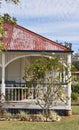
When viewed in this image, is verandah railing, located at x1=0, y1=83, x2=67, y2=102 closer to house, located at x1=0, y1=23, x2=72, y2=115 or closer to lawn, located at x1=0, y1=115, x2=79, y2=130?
house, located at x1=0, y1=23, x2=72, y2=115

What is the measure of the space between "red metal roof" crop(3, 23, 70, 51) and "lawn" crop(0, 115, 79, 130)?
3875 millimetres

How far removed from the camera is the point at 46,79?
1683 centimetres

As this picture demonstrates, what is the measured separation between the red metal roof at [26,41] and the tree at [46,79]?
4.03 ft

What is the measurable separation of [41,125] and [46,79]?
282 cm

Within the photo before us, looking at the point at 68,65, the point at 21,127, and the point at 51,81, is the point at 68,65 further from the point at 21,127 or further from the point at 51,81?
the point at 21,127

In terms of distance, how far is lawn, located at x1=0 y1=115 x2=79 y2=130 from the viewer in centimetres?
1381

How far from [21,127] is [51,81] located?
11.1ft

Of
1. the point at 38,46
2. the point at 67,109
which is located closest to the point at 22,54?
the point at 38,46

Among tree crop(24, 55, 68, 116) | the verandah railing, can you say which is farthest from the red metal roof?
the verandah railing

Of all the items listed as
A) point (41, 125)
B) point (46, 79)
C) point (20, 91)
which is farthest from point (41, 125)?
point (20, 91)

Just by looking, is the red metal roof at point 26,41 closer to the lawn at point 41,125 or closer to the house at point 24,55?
the house at point 24,55

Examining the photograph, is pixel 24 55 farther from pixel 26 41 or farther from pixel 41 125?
pixel 41 125

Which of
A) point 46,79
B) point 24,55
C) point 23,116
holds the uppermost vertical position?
point 24,55

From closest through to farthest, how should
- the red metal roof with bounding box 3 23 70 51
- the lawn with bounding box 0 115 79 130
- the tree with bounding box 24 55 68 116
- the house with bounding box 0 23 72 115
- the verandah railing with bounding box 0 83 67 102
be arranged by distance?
the lawn with bounding box 0 115 79 130
the tree with bounding box 24 55 68 116
the verandah railing with bounding box 0 83 67 102
the house with bounding box 0 23 72 115
the red metal roof with bounding box 3 23 70 51
